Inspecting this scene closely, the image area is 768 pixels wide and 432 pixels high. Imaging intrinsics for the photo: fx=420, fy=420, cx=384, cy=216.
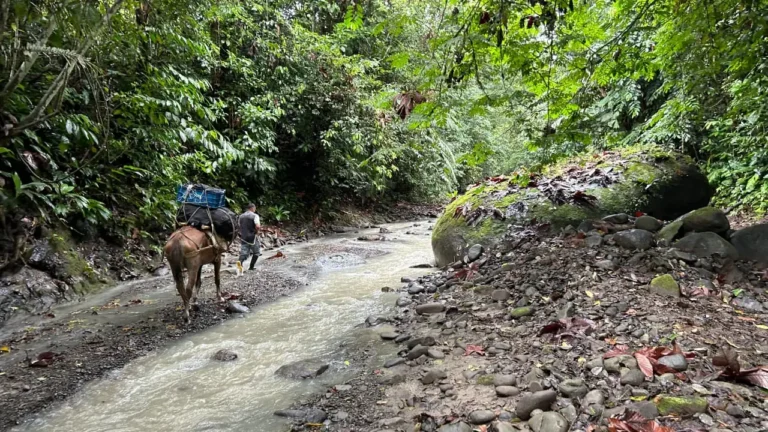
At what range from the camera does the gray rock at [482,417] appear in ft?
10.1

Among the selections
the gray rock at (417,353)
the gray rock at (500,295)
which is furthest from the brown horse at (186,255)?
the gray rock at (500,295)

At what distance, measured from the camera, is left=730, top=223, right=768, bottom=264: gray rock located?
5.39 metres

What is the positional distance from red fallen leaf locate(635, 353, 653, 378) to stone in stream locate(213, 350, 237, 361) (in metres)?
4.32

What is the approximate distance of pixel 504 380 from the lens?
3521 mm

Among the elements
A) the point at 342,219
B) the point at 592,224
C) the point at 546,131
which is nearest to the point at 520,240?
the point at 592,224

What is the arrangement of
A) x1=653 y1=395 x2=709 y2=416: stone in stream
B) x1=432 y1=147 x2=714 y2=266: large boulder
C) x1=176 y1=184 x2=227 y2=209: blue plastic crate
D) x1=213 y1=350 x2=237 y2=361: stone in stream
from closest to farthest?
x1=653 y1=395 x2=709 y2=416: stone in stream < x1=213 y1=350 x2=237 y2=361: stone in stream < x1=176 y1=184 x2=227 y2=209: blue plastic crate < x1=432 y1=147 x2=714 y2=266: large boulder

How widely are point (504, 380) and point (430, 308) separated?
2337mm

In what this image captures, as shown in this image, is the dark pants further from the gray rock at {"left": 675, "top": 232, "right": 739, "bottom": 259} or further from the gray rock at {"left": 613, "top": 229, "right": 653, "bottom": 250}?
the gray rock at {"left": 675, "top": 232, "right": 739, "bottom": 259}

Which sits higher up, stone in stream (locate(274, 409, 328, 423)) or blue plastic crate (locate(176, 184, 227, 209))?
blue plastic crate (locate(176, 184, 227, 209))

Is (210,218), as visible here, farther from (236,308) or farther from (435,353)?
(435,353)

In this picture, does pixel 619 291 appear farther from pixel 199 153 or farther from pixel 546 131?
pixel 199 153

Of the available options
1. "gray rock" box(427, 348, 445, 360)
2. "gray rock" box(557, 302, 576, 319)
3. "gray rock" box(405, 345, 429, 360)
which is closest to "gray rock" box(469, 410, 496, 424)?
"gray rock" box(427, 348, 445, 360)

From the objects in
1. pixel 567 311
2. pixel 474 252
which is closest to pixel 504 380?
pixel 567 311

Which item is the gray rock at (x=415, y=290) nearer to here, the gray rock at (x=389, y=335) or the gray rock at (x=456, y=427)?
the gray rock at (x=389, y=335)
